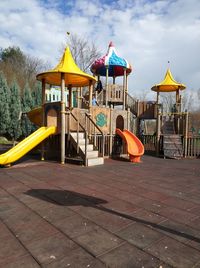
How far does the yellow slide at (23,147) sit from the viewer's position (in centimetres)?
772

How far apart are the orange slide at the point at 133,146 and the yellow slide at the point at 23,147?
11.8 feet

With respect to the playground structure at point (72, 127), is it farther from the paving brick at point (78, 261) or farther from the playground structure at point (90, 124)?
the paving brick at point (78, 261)

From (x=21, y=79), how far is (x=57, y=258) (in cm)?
3079

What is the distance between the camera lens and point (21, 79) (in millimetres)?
30031

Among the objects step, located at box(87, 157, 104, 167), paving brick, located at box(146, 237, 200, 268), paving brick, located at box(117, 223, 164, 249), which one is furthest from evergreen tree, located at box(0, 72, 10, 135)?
paving brick, located at box(146, 237, 200, 268)

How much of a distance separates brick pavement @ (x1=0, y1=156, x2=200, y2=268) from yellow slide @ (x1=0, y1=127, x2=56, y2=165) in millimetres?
1815

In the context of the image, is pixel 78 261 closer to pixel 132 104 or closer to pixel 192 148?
pixel 192 148

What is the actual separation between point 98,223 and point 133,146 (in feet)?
25.0

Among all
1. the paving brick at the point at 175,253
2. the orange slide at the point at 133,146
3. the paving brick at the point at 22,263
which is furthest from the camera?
the orange slide at the point at 133,146

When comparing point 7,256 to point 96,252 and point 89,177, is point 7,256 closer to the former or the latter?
point 96,252

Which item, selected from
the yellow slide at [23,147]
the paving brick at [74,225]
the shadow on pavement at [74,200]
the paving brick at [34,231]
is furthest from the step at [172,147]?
the paving brick at [34,231]

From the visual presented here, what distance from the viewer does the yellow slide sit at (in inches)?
304

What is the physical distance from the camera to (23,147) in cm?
825

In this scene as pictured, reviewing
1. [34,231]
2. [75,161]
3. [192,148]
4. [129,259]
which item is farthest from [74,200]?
[192,148]
